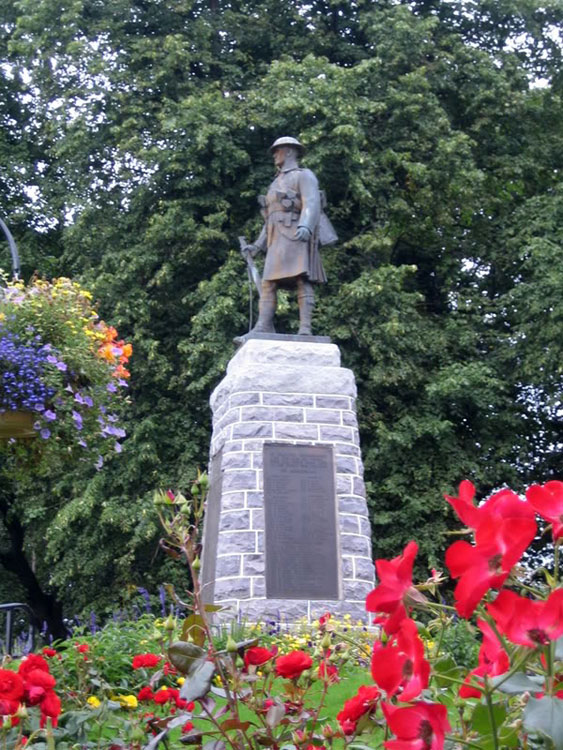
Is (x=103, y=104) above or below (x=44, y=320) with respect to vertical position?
above

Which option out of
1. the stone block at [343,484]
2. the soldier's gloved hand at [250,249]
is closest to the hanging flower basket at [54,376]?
the stone block at [343,484]

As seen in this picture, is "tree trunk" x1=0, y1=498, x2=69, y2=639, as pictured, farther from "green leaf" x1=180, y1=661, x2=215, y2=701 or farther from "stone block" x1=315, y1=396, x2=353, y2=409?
"green leaf" x1=180, y1=661, x2=215, y2=701

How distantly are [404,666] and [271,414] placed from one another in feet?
24.5

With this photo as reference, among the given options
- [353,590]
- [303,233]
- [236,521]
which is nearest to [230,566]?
[236,521]

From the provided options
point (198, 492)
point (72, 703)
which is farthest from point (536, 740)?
point (72, 703)

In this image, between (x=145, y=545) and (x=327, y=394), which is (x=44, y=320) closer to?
(x=327, y=394)

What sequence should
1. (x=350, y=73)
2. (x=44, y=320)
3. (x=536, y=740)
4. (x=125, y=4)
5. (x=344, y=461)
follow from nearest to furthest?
(x=536, y=740) < (x=44, y=320) < (x=344, y=461) < (x=350, y=73) < (x=125, y=4)

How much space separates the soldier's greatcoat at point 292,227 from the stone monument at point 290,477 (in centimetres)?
1

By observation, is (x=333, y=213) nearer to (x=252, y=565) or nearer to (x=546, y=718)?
(x=252, y=565)

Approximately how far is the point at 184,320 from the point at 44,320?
9202mm

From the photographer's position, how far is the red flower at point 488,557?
117 centimetres

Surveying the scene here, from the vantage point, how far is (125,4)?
1595cm

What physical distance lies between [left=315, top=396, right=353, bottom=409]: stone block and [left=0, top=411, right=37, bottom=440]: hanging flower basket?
11.3 feet

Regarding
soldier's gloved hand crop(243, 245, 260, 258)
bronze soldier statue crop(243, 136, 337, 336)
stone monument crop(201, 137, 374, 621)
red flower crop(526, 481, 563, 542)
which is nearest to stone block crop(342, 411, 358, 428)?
stone monument crop(201, 137, 374, 621)
